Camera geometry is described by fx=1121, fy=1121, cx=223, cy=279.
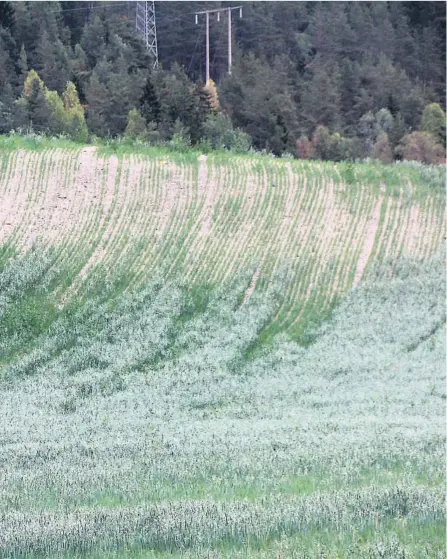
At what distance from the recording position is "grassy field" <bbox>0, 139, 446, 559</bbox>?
34.2ft

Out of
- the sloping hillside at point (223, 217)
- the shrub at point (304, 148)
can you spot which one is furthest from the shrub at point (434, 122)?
the sloping hillside at point (223, 217)

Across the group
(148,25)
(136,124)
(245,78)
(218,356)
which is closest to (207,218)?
(218,356)

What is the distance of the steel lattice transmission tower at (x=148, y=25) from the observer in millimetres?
43656

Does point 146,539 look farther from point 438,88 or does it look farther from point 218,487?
point 438,88

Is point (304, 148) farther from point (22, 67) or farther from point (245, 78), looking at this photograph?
point (22, 67)

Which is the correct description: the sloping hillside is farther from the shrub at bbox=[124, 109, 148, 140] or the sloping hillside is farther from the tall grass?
the shrub at bbox=[124, 109, 148, 140]

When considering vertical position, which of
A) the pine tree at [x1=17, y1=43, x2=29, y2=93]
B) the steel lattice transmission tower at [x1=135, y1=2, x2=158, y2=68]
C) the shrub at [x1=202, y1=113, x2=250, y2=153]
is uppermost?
the steel lattice transmission tower at [x1=135, y1=2, x2=158, y2=68]

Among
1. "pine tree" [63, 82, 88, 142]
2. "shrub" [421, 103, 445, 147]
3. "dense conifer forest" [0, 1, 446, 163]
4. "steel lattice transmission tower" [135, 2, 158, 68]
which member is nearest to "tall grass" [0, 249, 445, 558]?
"pine tree" [63, 82, 88, 142]

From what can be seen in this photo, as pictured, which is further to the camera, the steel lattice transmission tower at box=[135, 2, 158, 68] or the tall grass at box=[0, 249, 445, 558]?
the steel lattice transmission tower at box=[135, 2, 158, 68]

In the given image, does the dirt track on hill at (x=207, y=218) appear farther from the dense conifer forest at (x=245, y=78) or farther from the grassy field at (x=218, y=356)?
the dense conifer forest at (x=245, y=78)

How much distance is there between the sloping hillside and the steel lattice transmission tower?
748 cm

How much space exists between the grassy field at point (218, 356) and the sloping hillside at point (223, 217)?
0.25ft

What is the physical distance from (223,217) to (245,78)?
1664 cm

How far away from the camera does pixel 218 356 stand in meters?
26.8
